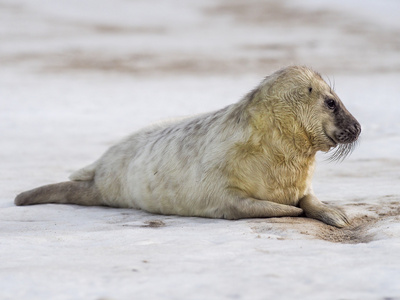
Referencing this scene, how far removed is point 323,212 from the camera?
4.53m

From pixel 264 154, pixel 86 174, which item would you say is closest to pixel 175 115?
pixel 86 174

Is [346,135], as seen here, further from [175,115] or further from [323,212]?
[175,115]

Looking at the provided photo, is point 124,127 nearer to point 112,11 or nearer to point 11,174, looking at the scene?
point 11,174

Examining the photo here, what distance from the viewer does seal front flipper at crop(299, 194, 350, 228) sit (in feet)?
14.6

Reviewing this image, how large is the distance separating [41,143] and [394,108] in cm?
518

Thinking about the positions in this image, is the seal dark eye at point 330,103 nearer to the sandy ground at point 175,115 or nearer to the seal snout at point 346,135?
the seal snout at point 346,135

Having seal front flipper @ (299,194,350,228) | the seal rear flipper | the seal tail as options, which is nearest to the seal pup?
seal front flipper @ (299,194,350,228)

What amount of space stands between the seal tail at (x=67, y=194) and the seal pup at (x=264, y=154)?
32.7 inches

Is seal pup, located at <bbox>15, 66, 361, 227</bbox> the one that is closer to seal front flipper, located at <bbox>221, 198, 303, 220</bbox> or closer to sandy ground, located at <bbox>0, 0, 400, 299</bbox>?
seal front flipper, located at <bbox>221, 198, 303, 220</bbox>

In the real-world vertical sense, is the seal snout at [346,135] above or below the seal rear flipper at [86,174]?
above

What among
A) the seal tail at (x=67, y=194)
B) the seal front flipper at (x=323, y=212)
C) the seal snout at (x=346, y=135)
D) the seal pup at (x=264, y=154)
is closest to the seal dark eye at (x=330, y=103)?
the seal pup at (x=264, y=154)

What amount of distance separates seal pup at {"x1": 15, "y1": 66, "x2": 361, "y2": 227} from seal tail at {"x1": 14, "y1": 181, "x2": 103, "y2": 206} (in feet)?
2.72

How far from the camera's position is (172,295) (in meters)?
2.74

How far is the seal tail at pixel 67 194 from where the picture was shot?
18.5ft
